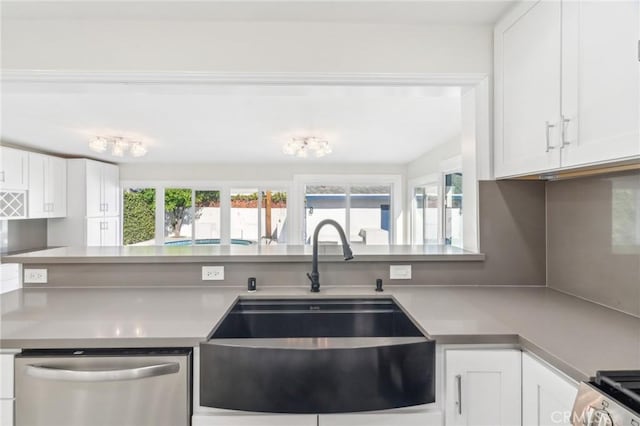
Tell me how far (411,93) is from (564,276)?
4.00 feet

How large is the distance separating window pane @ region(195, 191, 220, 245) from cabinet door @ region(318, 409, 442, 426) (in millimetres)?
5956

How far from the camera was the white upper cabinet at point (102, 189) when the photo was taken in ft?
18.2

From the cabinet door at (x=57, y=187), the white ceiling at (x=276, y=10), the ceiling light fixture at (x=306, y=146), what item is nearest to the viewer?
the white ceiling at (x=276, y=10)

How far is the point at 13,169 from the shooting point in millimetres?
4367

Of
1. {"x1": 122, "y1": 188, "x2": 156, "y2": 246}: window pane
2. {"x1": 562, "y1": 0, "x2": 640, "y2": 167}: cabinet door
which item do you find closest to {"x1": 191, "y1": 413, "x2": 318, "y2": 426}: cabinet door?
{"x1": 562, "y1": 0, "x2": 640, "y2": 167}: cabinet door

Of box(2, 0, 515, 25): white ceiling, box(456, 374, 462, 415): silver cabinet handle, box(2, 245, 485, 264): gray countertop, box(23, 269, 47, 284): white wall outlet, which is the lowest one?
box(456, 374, 462, 415): silver cabinet handle

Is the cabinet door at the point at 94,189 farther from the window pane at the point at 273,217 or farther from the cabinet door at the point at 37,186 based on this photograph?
the window pane at the point at 273,217

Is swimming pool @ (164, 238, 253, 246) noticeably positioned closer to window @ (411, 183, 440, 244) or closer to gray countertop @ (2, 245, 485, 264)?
window @ (411, 183, 440, 244)

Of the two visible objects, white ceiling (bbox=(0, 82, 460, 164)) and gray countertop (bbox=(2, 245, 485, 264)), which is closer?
gray countertop (bbox=(2, 245, 485, 264))

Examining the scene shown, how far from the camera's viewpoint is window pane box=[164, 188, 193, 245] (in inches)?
263

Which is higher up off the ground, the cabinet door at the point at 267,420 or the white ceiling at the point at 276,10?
the white ceiling at the point at 276,10

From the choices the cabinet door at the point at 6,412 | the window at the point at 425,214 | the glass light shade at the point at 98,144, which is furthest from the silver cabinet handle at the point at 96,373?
the window at the point at 425,214

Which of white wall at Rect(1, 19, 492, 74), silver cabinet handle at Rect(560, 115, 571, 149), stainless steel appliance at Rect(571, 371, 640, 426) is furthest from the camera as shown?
white wall at Rect(1, 19, 492, 74)

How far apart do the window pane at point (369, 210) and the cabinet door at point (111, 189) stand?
4.34 metres
